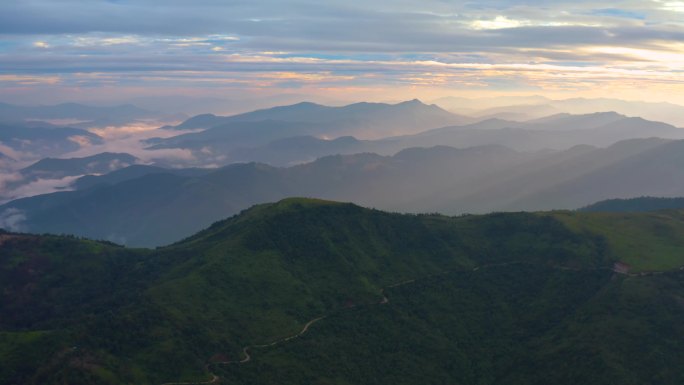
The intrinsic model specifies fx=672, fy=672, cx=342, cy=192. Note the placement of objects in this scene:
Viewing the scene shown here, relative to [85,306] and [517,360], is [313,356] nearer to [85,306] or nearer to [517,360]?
[517,360]

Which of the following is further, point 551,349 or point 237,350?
point 551,349

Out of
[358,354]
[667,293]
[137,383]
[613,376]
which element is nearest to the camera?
[137,383]

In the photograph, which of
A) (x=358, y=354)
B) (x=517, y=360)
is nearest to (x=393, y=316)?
(x=358, y=354)

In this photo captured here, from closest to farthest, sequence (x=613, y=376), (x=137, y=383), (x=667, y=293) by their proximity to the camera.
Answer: (x=137, y=383) < (x=613, y=376) < (x=667, y=293)

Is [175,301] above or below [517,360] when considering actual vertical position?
above

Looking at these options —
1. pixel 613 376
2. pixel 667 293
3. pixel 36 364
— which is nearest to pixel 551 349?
pixel 613 376

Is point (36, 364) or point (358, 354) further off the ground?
point (36, 364)

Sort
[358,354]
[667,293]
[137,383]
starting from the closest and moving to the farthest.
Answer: [137,383] < [358,354] < [667,293]

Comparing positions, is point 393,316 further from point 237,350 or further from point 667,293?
point 667,293

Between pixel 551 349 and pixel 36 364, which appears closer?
pixel 36 364
